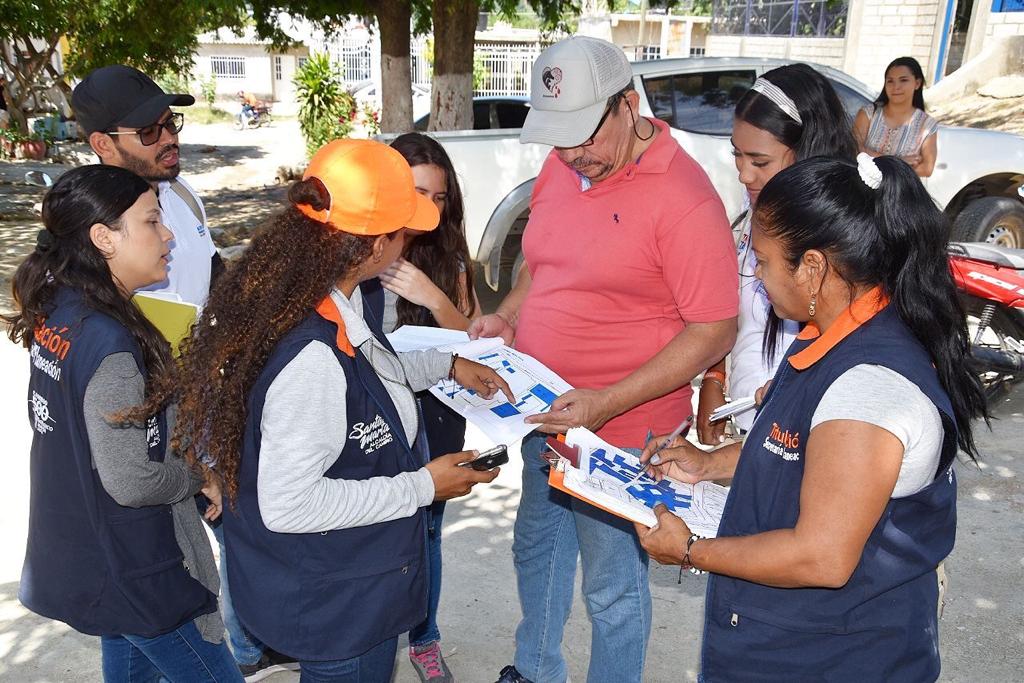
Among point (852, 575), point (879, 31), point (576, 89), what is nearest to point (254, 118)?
point (879, 31)

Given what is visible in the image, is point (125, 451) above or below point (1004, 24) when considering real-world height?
below

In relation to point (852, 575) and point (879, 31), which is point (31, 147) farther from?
point (852, 575)

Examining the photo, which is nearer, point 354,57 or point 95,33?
point 95,33

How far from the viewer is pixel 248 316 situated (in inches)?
72.0

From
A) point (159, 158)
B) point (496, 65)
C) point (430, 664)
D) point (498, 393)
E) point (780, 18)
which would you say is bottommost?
point (430, 664)

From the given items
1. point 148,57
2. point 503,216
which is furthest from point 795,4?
point 503,216

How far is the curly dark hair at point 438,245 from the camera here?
3057 millimetres

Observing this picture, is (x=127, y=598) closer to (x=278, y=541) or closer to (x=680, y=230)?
(x=278, y=541)

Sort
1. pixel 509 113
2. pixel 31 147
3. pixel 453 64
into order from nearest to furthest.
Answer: pixel 453 64, pixel 509 113, pixel 31 147

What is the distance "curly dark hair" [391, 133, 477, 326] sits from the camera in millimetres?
3057

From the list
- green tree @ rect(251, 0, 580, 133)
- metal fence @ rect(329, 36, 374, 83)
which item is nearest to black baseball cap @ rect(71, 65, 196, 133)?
green tree @ rect(251, 0, 580, 133)

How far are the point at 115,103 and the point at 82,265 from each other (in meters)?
1.20

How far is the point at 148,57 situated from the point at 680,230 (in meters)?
16.4

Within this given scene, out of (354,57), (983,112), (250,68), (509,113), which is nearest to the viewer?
(509,113)
